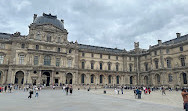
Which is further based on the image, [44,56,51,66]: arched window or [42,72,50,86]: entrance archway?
[42,72,50,86]: entrance archway

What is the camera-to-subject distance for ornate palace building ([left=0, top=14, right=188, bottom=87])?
45500mm

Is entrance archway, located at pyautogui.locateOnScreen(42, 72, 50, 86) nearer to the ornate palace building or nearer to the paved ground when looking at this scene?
the ornate palace building

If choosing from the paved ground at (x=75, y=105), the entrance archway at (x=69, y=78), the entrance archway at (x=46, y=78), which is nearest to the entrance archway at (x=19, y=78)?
the entrance archway at (x=46, y=78)

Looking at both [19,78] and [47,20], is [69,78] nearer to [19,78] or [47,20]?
[19,78]

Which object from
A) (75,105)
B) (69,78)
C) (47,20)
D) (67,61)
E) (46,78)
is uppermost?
(47,20)

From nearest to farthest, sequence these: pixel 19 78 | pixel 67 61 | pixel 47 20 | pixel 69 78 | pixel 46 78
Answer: pixel 19 78
pixel 46 78
pixel 67 61
pixel 69 78
pixel 47 20

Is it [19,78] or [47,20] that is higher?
[47,20]

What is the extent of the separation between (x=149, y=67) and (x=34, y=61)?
4535cm

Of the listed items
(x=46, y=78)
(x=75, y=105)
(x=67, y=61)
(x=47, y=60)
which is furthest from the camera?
(x=67, y=61)

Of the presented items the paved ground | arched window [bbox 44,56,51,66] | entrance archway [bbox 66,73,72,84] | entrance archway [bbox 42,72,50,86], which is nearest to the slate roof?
arched window [bbox 44,56,51,66]

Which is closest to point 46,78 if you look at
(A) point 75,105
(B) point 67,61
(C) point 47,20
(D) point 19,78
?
(D) point 19,78

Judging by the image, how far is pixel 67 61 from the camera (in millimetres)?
52062

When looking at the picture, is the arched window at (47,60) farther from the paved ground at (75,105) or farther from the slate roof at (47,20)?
the paved ground at (75,105)

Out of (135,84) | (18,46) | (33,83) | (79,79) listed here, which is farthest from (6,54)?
(135,84)
